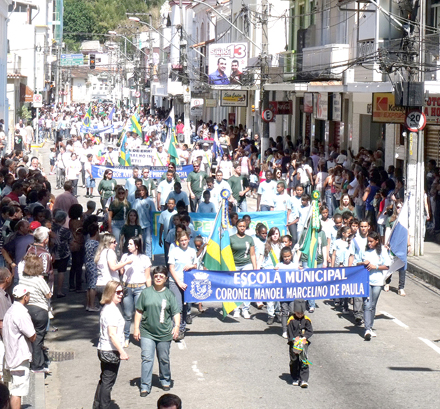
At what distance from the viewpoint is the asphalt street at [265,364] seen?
9.23 metres

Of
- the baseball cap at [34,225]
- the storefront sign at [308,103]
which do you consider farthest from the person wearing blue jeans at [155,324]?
the storefront sign at [308,103]

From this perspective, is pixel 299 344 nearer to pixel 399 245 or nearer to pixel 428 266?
pixel 399 245

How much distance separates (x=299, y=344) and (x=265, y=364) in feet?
3.43

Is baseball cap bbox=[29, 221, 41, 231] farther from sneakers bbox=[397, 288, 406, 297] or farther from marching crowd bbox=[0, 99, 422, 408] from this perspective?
sneakers bbox=[397, 288, 406, 297]

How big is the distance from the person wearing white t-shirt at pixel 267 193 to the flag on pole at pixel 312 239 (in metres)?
4.81

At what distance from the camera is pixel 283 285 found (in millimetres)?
11688

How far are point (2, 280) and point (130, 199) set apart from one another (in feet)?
28.6

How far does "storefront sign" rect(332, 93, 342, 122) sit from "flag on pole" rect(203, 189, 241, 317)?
1826cm

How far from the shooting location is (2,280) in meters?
8.77

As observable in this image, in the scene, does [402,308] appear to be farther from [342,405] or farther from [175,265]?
[342,405]

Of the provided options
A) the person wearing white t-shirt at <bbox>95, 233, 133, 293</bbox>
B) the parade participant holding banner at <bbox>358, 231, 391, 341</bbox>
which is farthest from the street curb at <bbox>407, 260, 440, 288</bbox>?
the person wearing white t-shirt at <bbox>95, 233, 133, 293</bbox>

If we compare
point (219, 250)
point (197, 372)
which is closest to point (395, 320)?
point (219, 250)

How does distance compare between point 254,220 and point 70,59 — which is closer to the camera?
point 254,220

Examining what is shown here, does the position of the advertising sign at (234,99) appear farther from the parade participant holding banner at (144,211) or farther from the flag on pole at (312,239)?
the flag on pole at (312,239)
